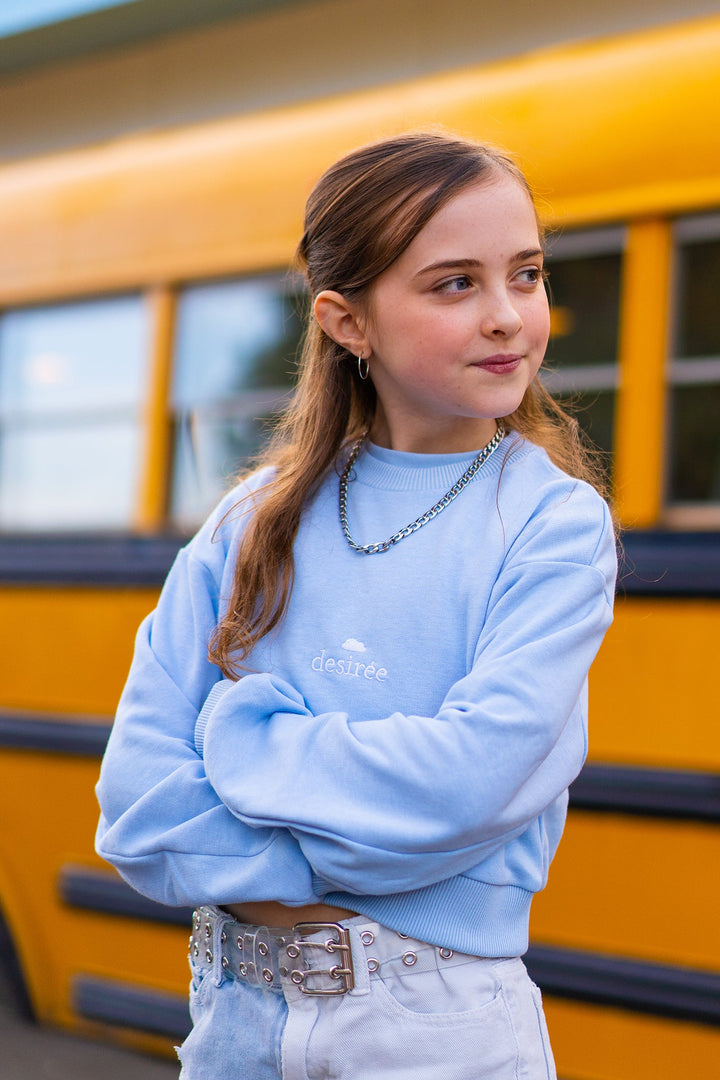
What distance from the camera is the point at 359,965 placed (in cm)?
92

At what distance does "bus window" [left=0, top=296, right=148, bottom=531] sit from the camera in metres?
2.49

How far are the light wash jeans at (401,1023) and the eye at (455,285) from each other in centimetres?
52

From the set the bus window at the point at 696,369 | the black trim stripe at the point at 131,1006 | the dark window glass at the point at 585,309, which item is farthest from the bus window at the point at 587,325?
the black trim stripe at the point at 131,1006

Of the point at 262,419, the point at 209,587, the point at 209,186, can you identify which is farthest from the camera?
the point at 209,186

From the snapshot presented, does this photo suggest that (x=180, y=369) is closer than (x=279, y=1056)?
Answer: No

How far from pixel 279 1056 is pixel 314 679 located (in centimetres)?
31

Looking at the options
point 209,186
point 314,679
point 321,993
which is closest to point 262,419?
point 209,186

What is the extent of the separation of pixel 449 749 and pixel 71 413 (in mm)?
1939

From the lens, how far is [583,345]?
1955 mm

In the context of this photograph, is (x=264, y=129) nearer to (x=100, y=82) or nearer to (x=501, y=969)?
(x=100, y=82)

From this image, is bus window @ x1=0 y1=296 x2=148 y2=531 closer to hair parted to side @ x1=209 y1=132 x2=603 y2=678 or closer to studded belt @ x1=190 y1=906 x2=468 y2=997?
hair parted to side @ x1=209 y1=132 x2=603 y2=678

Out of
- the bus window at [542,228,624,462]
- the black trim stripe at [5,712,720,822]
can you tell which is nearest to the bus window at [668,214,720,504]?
the bus window at [542,228,624,462]

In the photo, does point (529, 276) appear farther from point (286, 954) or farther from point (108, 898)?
point (108, 898)

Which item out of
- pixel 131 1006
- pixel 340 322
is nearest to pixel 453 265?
pixel 340 322
